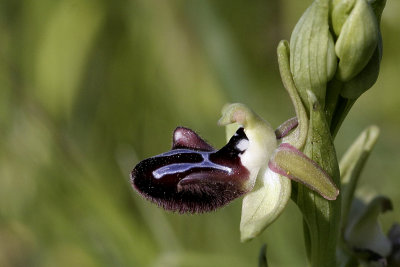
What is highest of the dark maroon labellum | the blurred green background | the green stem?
the blurred green background

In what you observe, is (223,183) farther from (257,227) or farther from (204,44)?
(204,44)

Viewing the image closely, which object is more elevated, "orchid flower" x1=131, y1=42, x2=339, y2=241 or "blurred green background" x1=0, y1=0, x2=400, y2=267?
"blurred green background" x1=0, y1=0, x2=400, y2=267

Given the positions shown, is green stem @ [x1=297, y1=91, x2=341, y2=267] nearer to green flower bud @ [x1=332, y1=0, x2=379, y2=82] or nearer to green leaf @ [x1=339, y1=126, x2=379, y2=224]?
green flower bud @ [x1=332, y1=0, x2=379, y2=82]

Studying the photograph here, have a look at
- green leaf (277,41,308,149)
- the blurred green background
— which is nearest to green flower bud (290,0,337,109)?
green leaf (277,41,308,149)

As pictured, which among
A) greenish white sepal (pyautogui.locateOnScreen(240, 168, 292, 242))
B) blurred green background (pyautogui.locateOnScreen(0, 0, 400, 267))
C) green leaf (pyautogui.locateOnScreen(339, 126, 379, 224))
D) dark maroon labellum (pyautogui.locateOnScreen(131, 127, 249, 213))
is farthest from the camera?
blurred green background (pyautogui.locateOnScreen(0, 0, 400, 267))

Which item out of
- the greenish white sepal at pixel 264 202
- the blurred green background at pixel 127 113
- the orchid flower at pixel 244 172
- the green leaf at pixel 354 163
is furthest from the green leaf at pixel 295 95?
the blurred green background at pixel 127 113

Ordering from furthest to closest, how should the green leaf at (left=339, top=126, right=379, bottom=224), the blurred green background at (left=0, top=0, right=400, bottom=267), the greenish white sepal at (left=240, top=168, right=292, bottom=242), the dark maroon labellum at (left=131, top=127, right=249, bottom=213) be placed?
1. the blurred green background at (left=0, top=0, right=400, bottom=267)
2. the green leaf at (left=339, top=126, right=379, bottom=224)
3. the dark maroon labellum at (left=131, top=127, right=249, bottom=213)
4. the greenish white sepal at (left=240, top=168, right=292, bottom=242)

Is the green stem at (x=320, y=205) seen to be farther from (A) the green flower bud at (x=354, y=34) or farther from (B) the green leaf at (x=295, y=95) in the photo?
(A) the green flower bud at (x=354, y=34)

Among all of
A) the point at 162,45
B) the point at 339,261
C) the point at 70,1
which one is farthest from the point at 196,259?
the point at 70,1
